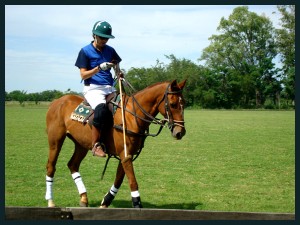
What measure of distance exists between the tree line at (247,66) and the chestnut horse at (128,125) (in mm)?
46239

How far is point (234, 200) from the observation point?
818 cm

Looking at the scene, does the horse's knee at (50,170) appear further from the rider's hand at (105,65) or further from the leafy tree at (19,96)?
the leafy tree at (19,96)

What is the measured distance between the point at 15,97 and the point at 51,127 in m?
39.5

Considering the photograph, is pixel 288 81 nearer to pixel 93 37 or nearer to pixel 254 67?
pixel 254 67

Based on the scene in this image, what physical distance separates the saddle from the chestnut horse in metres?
0.09

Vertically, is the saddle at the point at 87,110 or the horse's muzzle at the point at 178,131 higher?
the saddle at the point at 87,110

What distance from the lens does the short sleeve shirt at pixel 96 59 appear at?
257 inches

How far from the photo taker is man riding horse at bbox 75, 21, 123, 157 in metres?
6.38

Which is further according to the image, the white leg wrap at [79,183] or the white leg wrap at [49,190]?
the white leg wrap at [79,183]

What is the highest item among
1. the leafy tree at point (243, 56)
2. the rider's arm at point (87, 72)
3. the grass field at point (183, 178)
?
the leafy tree at point (243, 56)

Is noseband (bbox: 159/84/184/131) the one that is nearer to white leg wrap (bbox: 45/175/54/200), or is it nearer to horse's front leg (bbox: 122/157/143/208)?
horse's front leg (bbox: 122/157/143/208)

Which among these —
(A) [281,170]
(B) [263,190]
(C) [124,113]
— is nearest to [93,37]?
(C) [124,113]

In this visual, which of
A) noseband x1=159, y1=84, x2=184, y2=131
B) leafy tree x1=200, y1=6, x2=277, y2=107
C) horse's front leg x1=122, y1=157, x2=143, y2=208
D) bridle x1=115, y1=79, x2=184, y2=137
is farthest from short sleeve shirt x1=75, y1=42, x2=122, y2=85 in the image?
leafy tree x1=200, y1=6, x2=277, y2=107

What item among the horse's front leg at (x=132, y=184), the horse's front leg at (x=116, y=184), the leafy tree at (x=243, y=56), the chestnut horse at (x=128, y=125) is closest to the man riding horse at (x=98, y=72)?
the chestnut horse at (x=128, y=125)
